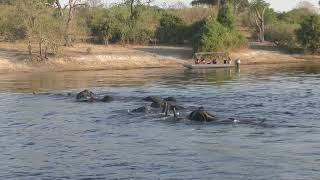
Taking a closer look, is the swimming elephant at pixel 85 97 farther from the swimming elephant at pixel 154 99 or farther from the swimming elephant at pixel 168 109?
the swimming elephant at pixel 168 109

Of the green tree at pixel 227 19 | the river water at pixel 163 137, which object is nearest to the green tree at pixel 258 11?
the green tree at pixel 227 19

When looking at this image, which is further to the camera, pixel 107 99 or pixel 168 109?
pixel 107 99

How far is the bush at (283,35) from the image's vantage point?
81438 mm

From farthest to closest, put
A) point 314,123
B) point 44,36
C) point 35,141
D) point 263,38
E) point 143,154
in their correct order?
point 263,38, point 44,36, point 314,123, point 35,141, point 143,154

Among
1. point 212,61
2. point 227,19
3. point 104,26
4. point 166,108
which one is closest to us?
point 166,108

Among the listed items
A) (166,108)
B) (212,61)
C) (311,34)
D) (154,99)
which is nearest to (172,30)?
(311,34)

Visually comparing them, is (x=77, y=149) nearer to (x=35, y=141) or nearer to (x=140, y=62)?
(x=35, y=141)

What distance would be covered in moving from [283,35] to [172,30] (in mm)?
15426

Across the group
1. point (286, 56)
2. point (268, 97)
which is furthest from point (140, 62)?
point (268, 97)

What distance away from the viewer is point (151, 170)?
1714 cm

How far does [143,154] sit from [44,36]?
48.9 meters

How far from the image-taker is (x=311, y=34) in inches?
3103

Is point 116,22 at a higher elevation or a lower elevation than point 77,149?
higher

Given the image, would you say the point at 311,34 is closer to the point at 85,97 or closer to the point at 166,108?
the point at 85,97
